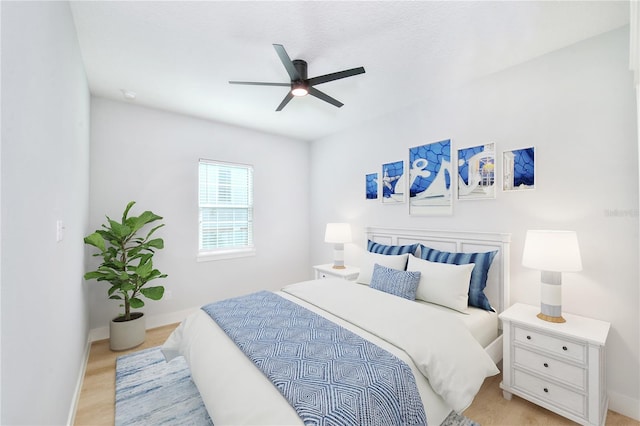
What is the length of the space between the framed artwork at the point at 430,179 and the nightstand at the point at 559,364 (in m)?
1.26

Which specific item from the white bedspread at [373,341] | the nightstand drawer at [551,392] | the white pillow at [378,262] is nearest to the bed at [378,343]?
the white bedspread at [373,341]

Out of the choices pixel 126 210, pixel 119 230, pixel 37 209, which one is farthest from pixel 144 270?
pixel 37 209

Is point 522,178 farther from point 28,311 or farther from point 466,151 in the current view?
point 28,311

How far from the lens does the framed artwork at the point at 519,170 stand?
8.03 feet

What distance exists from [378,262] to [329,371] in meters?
1.79

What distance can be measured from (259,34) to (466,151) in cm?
220

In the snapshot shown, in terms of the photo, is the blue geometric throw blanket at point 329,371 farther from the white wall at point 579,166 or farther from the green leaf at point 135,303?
the white wall at point 579,166

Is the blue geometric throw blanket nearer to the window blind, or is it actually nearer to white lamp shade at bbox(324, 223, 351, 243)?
white lamp shade at bbox(324, 223, 351, 243)

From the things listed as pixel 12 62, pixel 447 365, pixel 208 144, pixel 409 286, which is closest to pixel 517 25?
pixel 409 286

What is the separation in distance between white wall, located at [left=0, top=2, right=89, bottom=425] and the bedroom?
0.01 m

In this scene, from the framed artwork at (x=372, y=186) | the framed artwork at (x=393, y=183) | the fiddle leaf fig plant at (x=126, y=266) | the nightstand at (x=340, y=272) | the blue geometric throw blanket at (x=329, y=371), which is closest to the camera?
the blue geometric throw blanket at (x=329, y=371)

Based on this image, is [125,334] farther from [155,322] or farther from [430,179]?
[430,179]

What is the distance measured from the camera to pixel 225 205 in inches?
163

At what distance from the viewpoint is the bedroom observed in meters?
1.11
